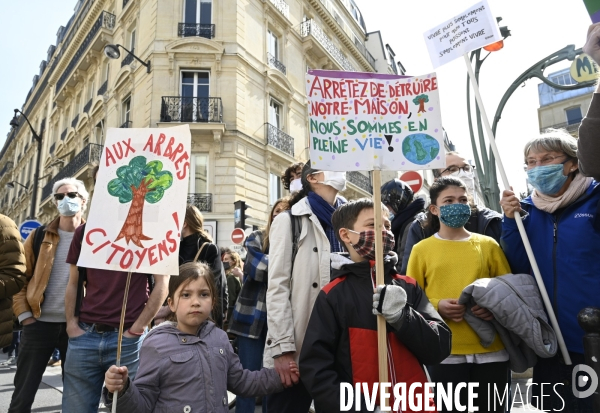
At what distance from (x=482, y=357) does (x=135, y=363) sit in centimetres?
195

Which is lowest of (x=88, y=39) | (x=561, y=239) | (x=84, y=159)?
(x=561, y=239)

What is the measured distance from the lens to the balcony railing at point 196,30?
52.8 feet

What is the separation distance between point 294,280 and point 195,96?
14.2 meters

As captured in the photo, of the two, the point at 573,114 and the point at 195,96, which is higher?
the point at 573,114

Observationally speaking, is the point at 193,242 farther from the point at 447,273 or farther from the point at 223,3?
the point at 223,3

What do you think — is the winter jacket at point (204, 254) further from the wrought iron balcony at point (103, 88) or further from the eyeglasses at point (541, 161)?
the wrought iron balcony at point (103, 88)

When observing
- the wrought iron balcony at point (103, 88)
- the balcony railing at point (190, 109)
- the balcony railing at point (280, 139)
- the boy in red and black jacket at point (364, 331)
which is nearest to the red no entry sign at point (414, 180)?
the boy in red and black jacket at point (364, 331)

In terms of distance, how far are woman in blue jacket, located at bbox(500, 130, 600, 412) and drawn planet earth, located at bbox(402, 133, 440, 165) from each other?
0.53m

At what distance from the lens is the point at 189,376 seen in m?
2.10

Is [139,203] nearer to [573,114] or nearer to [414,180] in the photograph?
[414,180]

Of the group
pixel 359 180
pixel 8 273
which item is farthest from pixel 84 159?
pixel 8 273

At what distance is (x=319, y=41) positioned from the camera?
67.0 ft

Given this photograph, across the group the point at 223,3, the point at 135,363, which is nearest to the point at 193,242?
the point at 135,363

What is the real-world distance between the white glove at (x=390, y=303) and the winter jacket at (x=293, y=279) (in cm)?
62
